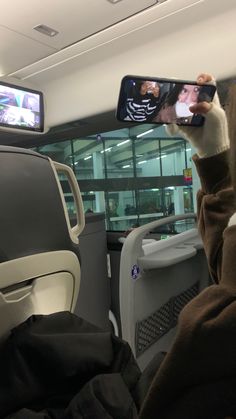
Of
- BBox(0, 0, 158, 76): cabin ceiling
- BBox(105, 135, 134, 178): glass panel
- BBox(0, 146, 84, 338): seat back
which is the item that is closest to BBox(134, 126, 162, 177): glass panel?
BBox(105, 135, 134, 178): glass panel

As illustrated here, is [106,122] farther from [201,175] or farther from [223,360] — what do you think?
[223,360]

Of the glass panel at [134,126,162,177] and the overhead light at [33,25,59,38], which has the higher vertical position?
the overhead light at [33,25,59,38]

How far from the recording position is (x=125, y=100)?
2.82 feet

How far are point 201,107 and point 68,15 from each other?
186 centimetres

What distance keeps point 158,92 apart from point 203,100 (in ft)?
0.39

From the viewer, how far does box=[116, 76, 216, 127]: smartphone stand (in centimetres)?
85

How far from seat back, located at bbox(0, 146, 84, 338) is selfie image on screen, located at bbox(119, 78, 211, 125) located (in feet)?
0.80

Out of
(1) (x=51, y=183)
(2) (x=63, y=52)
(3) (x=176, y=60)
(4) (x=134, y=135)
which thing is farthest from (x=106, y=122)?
(1) (x=51, y=183)

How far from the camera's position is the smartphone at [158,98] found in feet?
2.79

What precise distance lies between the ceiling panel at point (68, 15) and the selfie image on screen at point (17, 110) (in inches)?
17.6

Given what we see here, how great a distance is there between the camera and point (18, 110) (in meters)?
2.22

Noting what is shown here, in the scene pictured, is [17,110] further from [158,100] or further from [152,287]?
[158,100]

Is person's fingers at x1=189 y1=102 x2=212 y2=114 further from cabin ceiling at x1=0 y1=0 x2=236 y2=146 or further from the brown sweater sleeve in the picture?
cabin ceiling at x1=0 y1=0 x2=236 y2=146

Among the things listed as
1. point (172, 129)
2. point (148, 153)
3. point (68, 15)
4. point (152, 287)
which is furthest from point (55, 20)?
point (172, 129)
